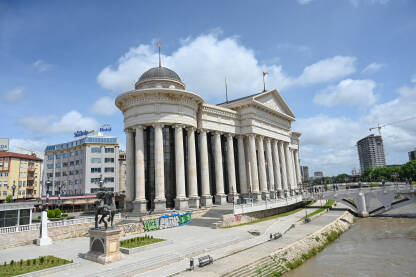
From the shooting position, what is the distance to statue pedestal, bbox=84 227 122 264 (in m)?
20.5

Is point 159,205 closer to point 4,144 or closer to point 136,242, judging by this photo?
point 136,242

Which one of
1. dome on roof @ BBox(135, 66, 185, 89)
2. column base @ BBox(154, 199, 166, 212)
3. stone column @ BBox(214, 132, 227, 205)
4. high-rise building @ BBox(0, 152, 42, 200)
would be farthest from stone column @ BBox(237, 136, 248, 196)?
high-rise building @ BBox(0, 152, 42, 200)

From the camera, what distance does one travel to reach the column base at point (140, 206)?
4125 cm

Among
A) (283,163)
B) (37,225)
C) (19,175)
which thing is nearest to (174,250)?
(37,225)

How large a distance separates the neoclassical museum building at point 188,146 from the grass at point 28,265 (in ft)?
68.7

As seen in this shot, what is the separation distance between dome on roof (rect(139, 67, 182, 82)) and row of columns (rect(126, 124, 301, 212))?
9827 millimetres

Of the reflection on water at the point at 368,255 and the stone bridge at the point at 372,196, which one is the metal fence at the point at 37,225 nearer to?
the reflection on water at the point at 368,255

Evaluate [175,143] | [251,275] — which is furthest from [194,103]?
[251,275]

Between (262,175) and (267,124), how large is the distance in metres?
11.8

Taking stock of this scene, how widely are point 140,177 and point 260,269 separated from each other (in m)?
25.6

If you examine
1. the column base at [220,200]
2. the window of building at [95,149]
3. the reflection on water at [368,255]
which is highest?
the window of building at [95,149]

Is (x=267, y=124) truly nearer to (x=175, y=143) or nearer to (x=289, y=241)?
(x=175, y=143)

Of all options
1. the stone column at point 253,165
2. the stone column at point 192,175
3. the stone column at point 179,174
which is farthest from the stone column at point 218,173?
the stone column at point 179,174

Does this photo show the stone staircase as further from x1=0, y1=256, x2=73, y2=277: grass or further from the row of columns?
the row of columns
